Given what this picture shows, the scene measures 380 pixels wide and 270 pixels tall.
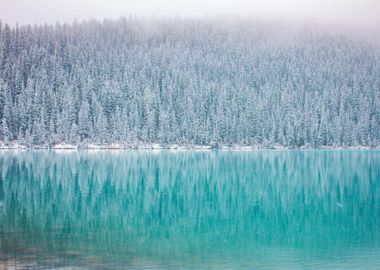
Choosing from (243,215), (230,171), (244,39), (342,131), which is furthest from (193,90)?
(243,215)

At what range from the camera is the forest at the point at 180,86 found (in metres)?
110

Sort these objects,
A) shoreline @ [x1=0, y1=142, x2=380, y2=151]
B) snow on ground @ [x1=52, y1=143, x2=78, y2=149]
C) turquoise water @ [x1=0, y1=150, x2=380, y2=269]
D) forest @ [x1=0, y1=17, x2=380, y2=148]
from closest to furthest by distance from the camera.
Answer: turquoise water @ [x1=0, y1=150, x2=380, y2=269] < shoreline @ [x1=0, y1=142, x2=380, y2=151] < snow on ground @ [x1=52, y1=143, x2=78, y2=149] < forest @ [x1=0, y1=17, x2=380, y2=148]

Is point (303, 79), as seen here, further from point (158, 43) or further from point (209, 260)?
point (209, 260)

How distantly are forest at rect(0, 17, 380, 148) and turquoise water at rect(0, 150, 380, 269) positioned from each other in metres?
63.1

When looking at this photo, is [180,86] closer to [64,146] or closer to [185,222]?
[64,146]

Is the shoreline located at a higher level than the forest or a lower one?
lower

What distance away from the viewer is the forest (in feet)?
361

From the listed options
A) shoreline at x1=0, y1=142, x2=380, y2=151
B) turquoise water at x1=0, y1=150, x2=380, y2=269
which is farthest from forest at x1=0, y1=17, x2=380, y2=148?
turquoise water at x1=0, y1=150, x2=380, y2=269

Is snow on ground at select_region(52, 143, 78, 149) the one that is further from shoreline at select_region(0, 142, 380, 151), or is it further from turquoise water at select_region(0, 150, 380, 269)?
turquoise water at select_region(0, 150, 380, 269)

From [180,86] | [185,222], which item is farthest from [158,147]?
[185,222]

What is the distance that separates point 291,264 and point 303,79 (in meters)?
153

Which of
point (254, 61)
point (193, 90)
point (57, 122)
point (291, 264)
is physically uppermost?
point (254, 61)

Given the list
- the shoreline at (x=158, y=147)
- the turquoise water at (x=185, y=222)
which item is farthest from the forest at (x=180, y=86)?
the turquoise water at (x=185, y=222)

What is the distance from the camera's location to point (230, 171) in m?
54.3
